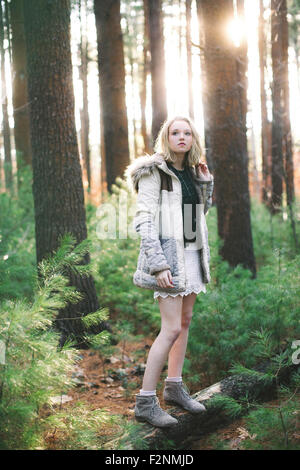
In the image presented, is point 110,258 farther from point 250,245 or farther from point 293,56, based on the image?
point 293,56

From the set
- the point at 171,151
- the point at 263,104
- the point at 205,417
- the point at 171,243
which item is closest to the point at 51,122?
the point at 171,151

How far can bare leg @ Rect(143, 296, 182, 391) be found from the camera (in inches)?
134

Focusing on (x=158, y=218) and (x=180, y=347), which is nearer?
(x=158, y=218)

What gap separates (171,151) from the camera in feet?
11.9

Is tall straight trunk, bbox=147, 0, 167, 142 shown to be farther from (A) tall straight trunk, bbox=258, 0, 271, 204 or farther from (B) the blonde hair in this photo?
(B) the blonde hair

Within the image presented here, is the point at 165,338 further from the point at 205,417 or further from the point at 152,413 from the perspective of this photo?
the point at 205,417

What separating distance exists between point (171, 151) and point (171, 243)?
786 mm

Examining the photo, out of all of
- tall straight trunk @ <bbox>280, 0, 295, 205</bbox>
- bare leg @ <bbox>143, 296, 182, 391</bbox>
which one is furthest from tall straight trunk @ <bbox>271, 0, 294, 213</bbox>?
bare leg @ <bbox>143, 296, 182, 391</bbox>

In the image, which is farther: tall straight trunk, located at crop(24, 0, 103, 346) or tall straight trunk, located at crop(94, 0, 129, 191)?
tall straight trunk, located at crop(94, 0, 129, 191)

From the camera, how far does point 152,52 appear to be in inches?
390

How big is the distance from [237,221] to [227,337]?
10.9ft

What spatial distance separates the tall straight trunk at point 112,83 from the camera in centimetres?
1087

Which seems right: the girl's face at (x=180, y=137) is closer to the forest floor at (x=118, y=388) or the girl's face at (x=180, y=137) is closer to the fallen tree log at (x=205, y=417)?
the fallen tree log at (x=205, y=417)

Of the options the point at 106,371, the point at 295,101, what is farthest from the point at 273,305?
the point at 295,101
